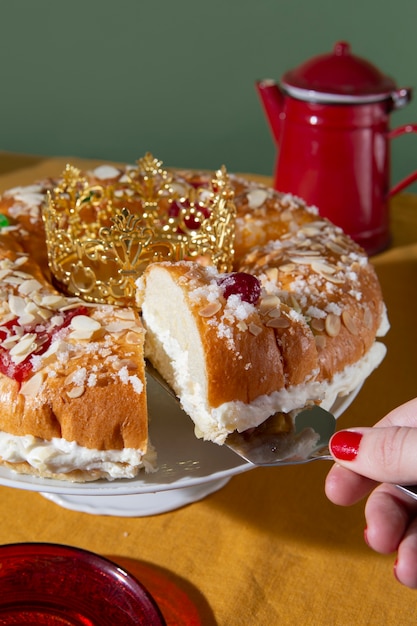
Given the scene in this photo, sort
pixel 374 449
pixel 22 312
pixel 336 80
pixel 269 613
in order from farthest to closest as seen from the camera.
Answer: pixel 336 80 < pixel 22 312 < pixel 269 613 < pixel 374 449

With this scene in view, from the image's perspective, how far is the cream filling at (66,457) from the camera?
0.93m

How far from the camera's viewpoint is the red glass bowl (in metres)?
0.85

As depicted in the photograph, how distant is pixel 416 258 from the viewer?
186cm

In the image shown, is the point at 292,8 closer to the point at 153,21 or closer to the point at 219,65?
the point at 219,65

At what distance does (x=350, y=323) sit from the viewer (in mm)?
1108

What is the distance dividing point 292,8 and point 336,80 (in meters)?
1.32

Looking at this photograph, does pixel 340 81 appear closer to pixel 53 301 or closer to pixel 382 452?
pixel 53 301

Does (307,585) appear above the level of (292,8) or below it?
below

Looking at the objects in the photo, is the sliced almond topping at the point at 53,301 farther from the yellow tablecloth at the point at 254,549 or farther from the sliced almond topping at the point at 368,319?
the sliced almond topping at the point at 368,319

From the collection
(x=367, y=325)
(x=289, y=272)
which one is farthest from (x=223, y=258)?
(x=367, y=325)

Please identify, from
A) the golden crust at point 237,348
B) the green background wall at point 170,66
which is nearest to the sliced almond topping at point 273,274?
the golden crust at point 237,348

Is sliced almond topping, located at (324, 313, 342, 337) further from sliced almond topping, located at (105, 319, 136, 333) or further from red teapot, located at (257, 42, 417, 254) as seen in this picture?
red teapot, located at (257, 42, 417, 254)

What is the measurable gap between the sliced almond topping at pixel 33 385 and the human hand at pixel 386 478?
0.38m

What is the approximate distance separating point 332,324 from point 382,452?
0.31 metres
